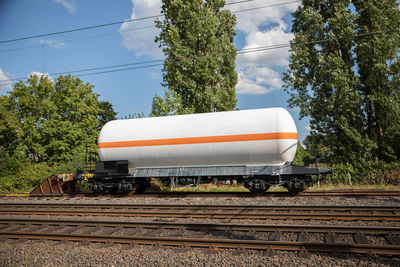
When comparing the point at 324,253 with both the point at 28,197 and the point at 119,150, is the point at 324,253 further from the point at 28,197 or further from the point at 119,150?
the point at 28,197

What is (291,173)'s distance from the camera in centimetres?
1213

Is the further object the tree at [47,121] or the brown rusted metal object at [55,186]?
the tree at [47,121]

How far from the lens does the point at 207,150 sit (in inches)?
504

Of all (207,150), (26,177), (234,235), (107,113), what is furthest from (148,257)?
(107,113)

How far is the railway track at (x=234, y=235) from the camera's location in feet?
19.6

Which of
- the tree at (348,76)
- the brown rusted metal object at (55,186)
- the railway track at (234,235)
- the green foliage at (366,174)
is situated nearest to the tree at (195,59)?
the tree at (348,76)

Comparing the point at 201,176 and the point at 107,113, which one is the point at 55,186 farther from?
the point at 107,113

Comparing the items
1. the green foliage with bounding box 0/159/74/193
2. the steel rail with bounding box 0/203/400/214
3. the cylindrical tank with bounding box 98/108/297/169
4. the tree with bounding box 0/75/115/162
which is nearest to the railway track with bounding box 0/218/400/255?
the steel rail with bounding box 0/203/400/214

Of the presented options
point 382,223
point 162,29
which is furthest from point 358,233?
point 162,29

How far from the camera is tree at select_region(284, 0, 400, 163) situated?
18.6 meters

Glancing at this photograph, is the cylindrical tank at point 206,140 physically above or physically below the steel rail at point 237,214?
above

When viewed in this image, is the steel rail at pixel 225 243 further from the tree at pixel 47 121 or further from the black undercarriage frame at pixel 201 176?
the tree at pixel 47 121

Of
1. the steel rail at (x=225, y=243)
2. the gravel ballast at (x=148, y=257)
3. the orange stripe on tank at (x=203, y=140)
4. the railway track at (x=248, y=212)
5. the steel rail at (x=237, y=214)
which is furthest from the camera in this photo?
the orange stripe on tank at (x=203, y=140)

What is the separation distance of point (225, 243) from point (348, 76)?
17.9m
